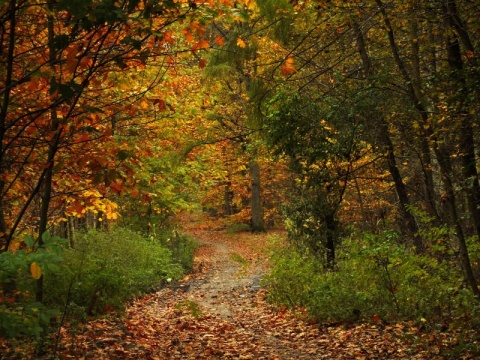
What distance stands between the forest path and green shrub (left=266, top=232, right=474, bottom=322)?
1.33ft

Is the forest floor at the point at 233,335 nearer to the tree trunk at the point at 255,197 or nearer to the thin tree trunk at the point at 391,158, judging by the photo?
the thin tree trunk at the point at 391,158

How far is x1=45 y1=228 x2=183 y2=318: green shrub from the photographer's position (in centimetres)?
888

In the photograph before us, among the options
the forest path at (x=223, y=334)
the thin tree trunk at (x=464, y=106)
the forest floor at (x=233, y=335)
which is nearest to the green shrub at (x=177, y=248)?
the forest path at (x=223, y=334)

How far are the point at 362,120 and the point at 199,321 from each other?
5.38 m

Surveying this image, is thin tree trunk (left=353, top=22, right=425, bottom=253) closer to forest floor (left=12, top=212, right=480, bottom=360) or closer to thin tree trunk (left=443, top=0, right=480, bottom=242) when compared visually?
thin tree trunk (left=443, top=0, right=480, bottom=242)

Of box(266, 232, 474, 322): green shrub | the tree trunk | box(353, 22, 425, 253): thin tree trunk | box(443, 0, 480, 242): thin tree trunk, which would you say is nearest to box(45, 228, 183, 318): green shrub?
box(266, 232, 474, 322): green shrub

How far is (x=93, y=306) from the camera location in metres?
9.43

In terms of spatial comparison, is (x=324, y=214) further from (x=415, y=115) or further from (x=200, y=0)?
(x=200, y=0)

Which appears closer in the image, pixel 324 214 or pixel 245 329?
pixel 245 329

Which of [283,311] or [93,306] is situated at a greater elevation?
[93,306]

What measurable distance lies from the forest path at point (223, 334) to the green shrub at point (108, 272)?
0.49 metres

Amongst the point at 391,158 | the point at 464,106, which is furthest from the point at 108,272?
the point at 464,106

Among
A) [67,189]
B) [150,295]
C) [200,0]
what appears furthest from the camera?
[150,295]

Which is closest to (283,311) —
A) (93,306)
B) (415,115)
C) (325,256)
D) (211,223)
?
(325,256)
